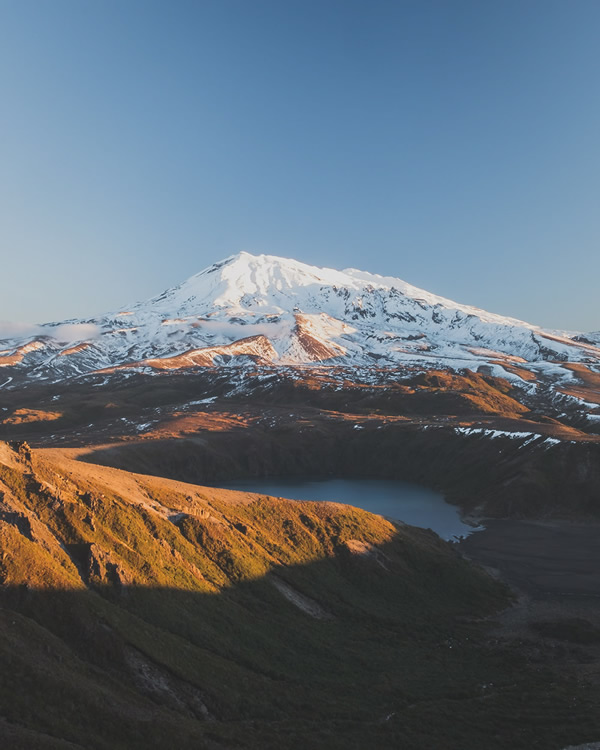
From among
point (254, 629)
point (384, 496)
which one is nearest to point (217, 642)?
point (254, 629)

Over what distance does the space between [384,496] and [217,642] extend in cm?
10646

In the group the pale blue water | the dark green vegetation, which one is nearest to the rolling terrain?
the dark green vegetation

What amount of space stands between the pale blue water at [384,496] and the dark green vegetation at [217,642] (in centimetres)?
4832

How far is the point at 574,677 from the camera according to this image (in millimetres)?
46812

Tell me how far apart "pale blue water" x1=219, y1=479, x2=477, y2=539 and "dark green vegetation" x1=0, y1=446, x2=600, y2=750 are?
1902 inches

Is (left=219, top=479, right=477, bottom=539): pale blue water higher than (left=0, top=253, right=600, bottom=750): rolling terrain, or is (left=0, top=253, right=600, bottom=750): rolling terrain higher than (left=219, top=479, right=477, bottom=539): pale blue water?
(left=0, top=253, right=600, bottom=750): rolling terrain

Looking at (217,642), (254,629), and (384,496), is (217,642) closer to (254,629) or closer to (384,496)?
(254,629)

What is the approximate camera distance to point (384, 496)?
143 m

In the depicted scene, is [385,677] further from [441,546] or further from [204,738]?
[441,546]

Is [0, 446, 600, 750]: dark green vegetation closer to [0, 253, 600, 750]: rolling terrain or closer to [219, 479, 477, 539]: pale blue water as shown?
[0, 253, 600, 750]: rolling terrain

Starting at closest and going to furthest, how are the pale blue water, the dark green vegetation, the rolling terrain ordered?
the dark green vegetation, the rolling terrain, the pale blue water

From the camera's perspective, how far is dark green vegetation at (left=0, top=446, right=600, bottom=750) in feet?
93.5

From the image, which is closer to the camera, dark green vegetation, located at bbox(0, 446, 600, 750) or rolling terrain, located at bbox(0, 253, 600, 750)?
dark green vegetation, located at bbox(0, 446, 600, 750)

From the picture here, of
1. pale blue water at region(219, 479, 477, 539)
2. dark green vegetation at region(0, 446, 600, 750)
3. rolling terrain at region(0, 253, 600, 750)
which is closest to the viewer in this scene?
dark green vegetation at region(0, 446, 600, 750)
